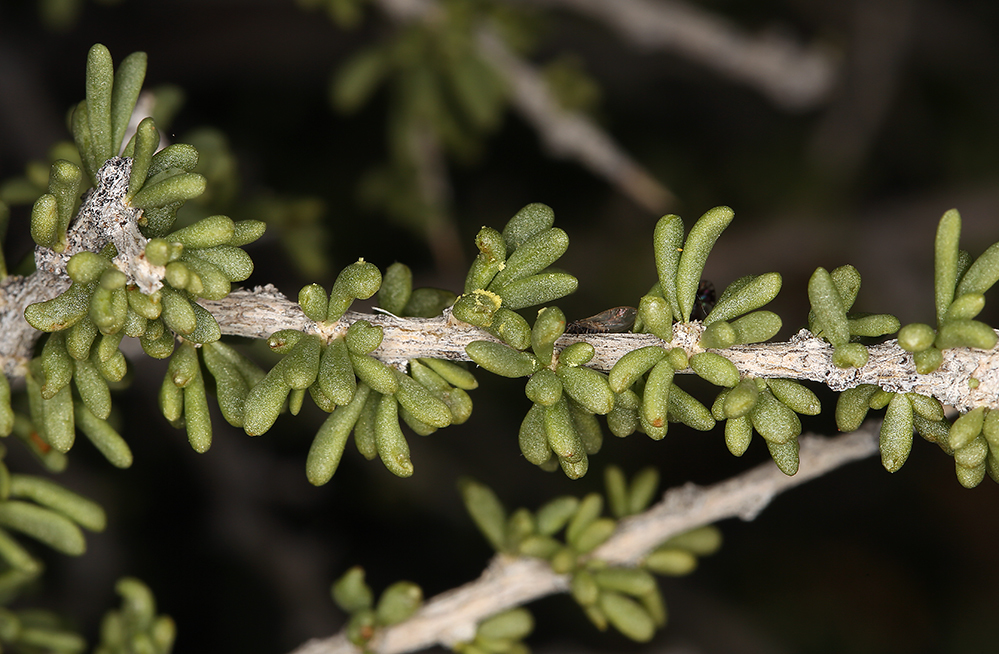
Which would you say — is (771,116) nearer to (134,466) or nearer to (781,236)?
(781,236)

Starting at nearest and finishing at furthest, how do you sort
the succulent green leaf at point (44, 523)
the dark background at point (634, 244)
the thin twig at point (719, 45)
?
the succulent green leaf at point (44, 523) → the thin twig at point (719, 45) → the dark background at point (634, 244)

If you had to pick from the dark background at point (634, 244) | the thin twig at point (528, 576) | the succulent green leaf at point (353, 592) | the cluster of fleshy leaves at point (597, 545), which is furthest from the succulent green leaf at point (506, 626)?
the dark background at point (634, 244)

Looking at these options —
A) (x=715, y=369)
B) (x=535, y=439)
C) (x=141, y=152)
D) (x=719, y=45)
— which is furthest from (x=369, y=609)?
(x=719, y=45)

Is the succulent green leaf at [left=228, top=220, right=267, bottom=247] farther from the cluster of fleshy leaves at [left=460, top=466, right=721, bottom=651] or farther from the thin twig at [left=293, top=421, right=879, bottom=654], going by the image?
the thin twig at [left=293, top=421, right=879, bottom=654]

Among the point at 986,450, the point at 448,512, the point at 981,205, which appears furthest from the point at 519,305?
the point at 981,205

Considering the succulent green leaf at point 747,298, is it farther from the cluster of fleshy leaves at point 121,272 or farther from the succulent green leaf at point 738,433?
the cluster of fleshy leaves at point 121,272

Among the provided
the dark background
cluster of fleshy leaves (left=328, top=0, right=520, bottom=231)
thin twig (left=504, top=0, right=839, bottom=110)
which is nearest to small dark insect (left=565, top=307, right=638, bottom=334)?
cluster of fleshy leaves (left=328, top=0, right=520, bottom=231)

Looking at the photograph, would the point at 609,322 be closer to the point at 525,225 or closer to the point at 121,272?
the point at 525,225
